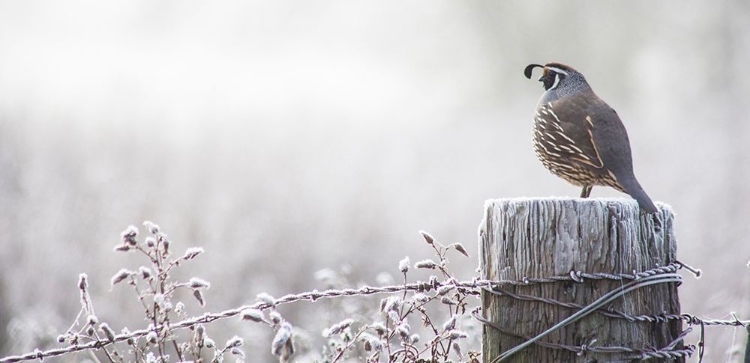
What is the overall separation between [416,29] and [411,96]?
5.74 meters

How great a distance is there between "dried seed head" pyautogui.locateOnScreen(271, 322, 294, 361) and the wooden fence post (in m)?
0.57

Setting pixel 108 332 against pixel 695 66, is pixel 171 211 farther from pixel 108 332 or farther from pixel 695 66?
pixel 695 66

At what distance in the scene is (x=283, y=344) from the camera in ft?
5.49

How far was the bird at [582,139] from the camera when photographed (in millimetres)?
2713

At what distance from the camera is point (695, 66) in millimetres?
13797

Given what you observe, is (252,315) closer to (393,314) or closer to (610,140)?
(393,314)

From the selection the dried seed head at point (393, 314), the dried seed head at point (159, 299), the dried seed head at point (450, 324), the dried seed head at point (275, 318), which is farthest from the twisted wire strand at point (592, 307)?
the dried seed head at point (159, 299)

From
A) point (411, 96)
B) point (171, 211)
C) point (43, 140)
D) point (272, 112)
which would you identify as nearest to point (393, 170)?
point (272, 112)

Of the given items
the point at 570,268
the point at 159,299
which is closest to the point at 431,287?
the point at 570,268

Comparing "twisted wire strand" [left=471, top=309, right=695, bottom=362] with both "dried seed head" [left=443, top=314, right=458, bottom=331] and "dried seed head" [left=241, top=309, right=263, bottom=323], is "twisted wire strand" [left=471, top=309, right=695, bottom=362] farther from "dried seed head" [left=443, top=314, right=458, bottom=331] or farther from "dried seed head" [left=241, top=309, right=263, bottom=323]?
"dried seed head" [left=241, top=309, right=263, bottom=323]

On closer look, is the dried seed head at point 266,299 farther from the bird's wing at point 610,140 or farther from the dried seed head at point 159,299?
the bird's wing at point 610,140

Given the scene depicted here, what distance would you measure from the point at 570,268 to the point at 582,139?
3.30 feet

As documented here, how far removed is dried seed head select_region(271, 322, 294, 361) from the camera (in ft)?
5.45

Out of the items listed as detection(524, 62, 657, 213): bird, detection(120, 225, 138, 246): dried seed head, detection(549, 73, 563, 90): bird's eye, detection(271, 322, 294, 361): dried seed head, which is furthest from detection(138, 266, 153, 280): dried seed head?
detection(549, 73, 563, 90): bird's eye
